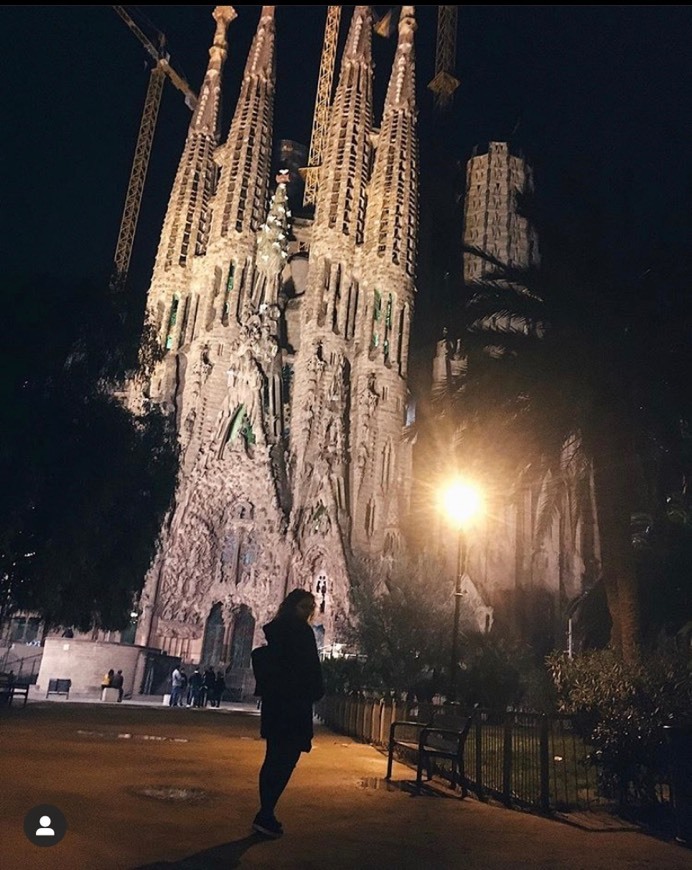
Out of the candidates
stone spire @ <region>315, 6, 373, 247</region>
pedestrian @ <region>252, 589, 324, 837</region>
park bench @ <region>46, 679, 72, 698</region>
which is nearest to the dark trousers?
pedestrian @ <region>252, 589, 324, 837</region>

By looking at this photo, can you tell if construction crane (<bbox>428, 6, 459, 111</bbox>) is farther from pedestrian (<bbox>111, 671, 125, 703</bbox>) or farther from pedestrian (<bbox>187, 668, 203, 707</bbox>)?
pedestrian (<bbox>111, 671, 125, 703</bbox>)

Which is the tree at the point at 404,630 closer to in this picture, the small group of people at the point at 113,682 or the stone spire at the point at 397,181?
the small group of people at the point at 113,682

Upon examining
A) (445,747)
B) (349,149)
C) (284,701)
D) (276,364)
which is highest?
(349,149)

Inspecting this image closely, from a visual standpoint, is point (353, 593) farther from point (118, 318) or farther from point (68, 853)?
point (68, 853)

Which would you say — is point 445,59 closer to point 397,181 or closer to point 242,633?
point 397,181

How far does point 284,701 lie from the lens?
505 centimetres

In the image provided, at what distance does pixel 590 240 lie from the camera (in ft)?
45.8

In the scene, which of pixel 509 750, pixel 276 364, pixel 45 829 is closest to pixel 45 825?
pixel 45 829

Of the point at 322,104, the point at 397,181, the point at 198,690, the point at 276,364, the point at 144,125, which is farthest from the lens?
the point at 144,125

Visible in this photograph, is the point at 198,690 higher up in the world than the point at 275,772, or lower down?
lower down

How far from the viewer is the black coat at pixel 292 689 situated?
16.4 ft

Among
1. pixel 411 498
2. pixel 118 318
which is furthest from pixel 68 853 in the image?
pixel 411 498

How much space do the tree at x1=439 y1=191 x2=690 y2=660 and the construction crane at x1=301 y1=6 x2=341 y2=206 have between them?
3953cm

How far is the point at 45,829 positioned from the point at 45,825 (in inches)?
3.6
